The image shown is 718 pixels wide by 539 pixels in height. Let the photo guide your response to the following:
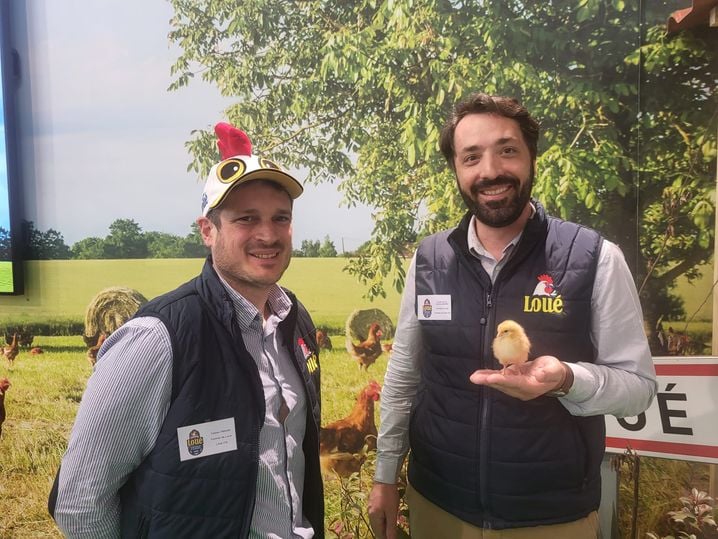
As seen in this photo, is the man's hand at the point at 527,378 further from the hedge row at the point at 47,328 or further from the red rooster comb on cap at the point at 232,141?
the hedge row at the point at 47,328

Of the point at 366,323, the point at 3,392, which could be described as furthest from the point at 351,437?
the point at 3,392

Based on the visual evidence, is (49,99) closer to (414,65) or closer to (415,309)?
(414,65)

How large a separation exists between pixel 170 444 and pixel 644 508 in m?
2.23

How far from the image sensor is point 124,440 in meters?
1.12

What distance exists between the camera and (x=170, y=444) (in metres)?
1.14

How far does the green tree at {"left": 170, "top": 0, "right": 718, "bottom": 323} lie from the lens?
7.19ft

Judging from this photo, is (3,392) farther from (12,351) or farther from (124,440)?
(124,440)

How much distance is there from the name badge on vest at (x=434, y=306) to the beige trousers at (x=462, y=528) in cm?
63

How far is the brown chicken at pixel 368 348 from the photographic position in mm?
2461

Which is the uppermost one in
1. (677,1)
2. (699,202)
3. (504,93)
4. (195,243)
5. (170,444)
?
(677,1)

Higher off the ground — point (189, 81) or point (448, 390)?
point (189, 81)

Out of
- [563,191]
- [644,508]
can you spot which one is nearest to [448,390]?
[563,191]

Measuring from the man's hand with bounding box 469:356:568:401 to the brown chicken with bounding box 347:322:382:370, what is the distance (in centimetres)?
125

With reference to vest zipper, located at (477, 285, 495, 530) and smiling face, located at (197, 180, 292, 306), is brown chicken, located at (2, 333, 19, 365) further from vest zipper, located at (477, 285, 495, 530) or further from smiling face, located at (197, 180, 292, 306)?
vest zipper, located at (477, 285, 495, 530)
